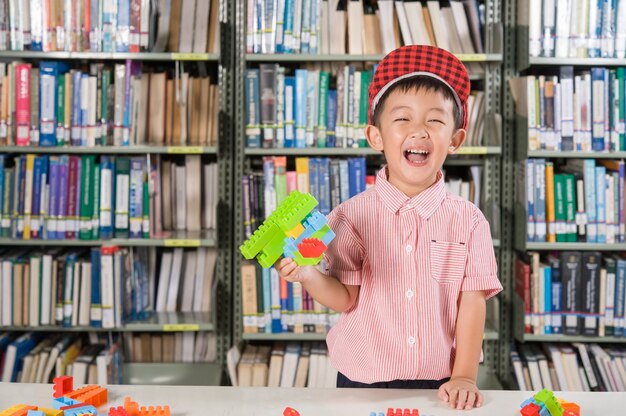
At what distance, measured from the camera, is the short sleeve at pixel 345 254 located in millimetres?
1740

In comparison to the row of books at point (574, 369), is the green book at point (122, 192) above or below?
above

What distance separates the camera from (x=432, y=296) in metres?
1.69

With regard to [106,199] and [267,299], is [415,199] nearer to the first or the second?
[267,299]

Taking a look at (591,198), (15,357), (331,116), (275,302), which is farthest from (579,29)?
(15,357)

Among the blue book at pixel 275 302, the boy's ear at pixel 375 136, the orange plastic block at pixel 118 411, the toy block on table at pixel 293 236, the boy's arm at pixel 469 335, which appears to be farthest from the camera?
the blue book at pixel 275 302

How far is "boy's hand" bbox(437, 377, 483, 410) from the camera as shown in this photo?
1405mm

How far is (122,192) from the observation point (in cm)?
338

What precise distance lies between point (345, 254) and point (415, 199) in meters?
0.20

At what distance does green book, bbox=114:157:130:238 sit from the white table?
193cm

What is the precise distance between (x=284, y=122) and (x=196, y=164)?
460mm

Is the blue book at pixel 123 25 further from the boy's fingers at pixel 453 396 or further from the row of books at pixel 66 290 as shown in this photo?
the boy's fingers at pixel 453 396

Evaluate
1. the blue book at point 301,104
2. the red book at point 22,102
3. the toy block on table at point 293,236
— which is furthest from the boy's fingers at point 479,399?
the red book at point 22,102

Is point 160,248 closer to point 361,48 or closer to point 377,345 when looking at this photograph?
point 361,48

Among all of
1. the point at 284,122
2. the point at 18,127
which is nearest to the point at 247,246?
the point at 284,122
